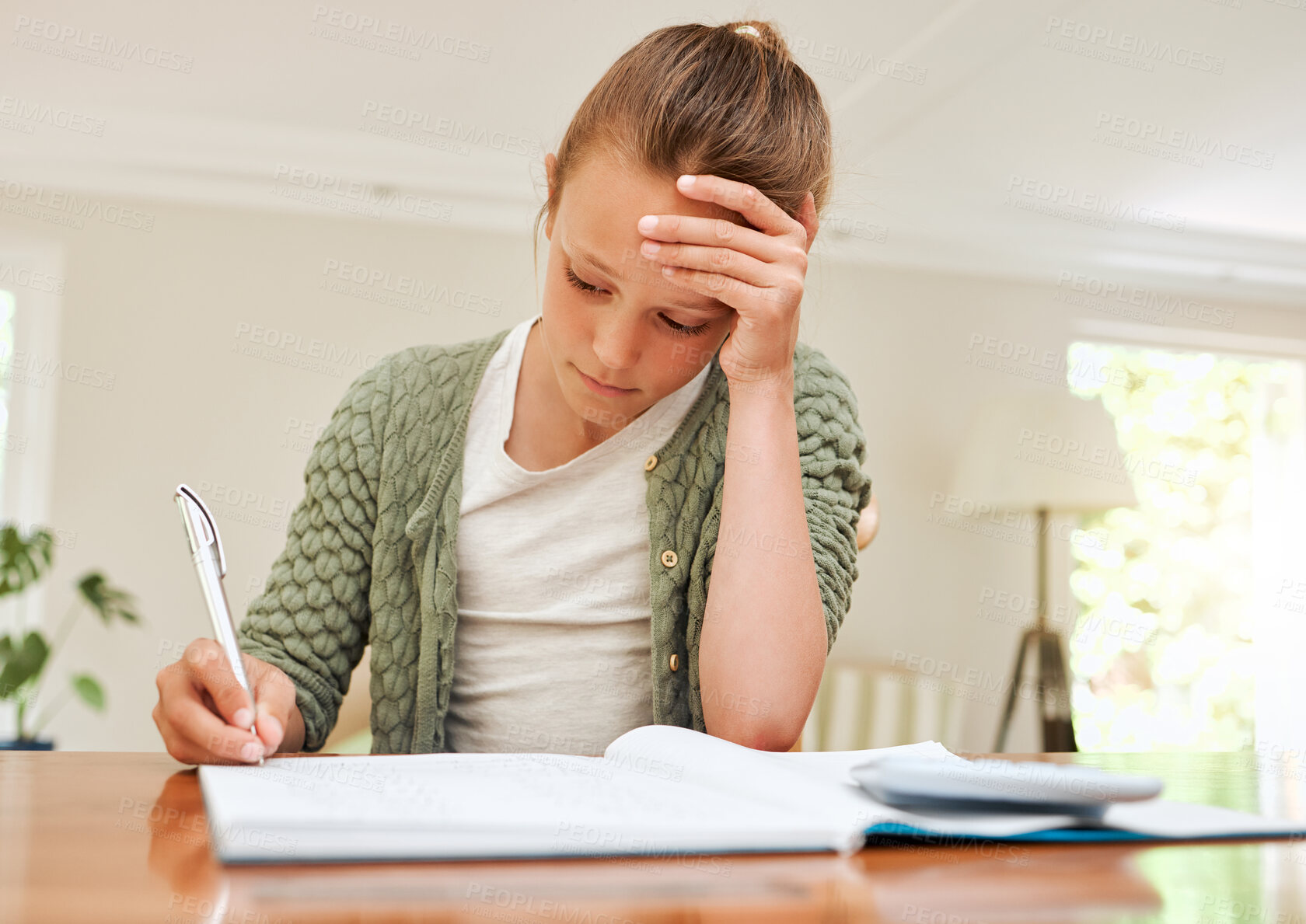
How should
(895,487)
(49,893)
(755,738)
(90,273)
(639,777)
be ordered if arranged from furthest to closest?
(895,487) < (90,273) < (755,738) < (639,777) < (49,893)

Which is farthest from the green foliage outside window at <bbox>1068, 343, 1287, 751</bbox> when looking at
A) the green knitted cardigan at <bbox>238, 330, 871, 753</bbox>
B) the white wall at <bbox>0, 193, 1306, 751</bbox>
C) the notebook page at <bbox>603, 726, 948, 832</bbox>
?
the notebook page at <bbox>603, 726, 948, 832</bbox>

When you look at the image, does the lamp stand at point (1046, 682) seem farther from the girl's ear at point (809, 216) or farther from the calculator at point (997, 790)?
the calculator at point (997, 790)

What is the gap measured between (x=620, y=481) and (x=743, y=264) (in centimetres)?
30

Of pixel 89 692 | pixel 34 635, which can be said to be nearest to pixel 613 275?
pixel 34 635

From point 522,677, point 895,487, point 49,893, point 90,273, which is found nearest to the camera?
point 49,893

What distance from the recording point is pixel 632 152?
2.87 ft

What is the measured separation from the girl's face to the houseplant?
2.66 meters

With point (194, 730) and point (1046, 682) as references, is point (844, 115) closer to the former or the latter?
point (1046, 682)

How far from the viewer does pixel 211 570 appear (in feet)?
2.15

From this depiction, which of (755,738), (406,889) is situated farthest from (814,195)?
(406,889)

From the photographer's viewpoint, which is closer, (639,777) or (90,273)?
(639,777)

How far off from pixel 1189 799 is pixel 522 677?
0.57 meters

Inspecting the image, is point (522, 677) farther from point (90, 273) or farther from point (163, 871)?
point (90, 273)

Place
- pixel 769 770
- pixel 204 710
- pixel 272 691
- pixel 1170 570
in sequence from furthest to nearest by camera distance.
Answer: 1. pixel 1170 570
2. pixel 272 691
3. pixel 204 710
4. pixel 769 770
